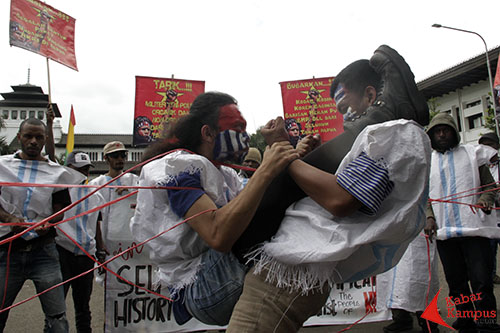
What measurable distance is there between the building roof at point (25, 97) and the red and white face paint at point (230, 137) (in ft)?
214

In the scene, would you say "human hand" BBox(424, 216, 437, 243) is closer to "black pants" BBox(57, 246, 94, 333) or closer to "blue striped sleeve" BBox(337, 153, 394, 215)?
"blue striped sleeve" BBox(337, 153, 394, 215)

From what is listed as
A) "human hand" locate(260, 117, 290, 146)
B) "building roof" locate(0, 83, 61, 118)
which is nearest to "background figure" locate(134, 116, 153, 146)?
"human hand" locate(260, 117, 290, 146)

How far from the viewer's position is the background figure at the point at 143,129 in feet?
23.6

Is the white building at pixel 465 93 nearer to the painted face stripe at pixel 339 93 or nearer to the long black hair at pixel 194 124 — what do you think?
the painted face stripe at pixel 339 93

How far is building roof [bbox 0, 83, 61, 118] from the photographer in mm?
60406

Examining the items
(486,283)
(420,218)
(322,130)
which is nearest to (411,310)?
(486,283)

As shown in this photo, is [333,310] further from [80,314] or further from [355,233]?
[355,233]

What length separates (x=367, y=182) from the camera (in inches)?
49.7

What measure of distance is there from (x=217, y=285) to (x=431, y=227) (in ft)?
8.47

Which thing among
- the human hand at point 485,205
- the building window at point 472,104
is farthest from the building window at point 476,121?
the human hand at point 485,205

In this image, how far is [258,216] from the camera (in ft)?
4.83

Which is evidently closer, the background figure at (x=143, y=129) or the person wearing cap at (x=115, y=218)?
the person wearing cap at (x=115, y=218)

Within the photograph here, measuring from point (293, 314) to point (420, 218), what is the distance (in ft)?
1.87

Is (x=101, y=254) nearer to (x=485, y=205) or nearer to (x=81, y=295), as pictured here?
(x=81, y=295)
